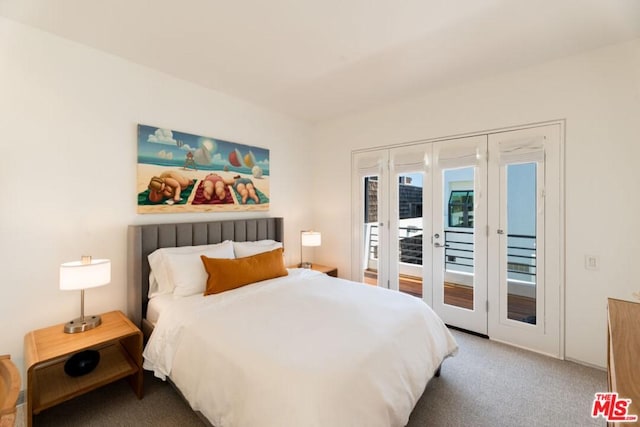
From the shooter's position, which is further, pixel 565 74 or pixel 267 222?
pixel 267 222

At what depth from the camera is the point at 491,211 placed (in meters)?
2.94

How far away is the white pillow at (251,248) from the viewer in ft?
9.71

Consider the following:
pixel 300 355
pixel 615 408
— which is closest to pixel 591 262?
pixel 615 408

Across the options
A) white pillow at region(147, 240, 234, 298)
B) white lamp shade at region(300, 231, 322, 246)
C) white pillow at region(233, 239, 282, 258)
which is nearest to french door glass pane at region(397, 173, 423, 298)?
white lamp shade at region(300, 231, 322, 246)

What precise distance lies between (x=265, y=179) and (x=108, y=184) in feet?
5.42

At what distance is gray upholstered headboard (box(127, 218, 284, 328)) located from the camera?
2.46 metres

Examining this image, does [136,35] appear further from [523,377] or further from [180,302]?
[523,377]

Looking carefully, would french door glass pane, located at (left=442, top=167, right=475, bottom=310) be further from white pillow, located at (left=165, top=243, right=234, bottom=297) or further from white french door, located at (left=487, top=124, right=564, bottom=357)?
white pillow, located at (left=165, top=243, right=234, bottom=297)

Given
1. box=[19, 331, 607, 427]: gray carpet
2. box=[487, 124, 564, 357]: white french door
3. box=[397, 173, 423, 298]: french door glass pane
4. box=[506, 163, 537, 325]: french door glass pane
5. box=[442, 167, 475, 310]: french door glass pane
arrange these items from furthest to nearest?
box=[397, 173, 423, 298]: french door glass pane → box=[442, 167, 475, 310]: french door glass pane → box=[506, 163, 537, 325]: french door glass pane → box=[487, 124, 564, 357]: white french door → box=[19, 331, 607, 427]: gray carpet

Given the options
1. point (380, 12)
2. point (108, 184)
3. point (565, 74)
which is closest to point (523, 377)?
point (565, 74)

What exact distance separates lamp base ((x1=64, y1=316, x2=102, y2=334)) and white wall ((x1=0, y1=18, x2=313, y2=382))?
0.80 ft

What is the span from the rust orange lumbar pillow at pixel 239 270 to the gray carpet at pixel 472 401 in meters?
0.83

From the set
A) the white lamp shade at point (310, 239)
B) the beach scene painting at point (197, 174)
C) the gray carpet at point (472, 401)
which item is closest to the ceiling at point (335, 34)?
the beach scene painting at point (197, 174)

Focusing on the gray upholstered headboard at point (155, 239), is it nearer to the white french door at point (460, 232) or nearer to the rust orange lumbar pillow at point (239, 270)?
the rust orange lumbar pillow at point (239, 270)
